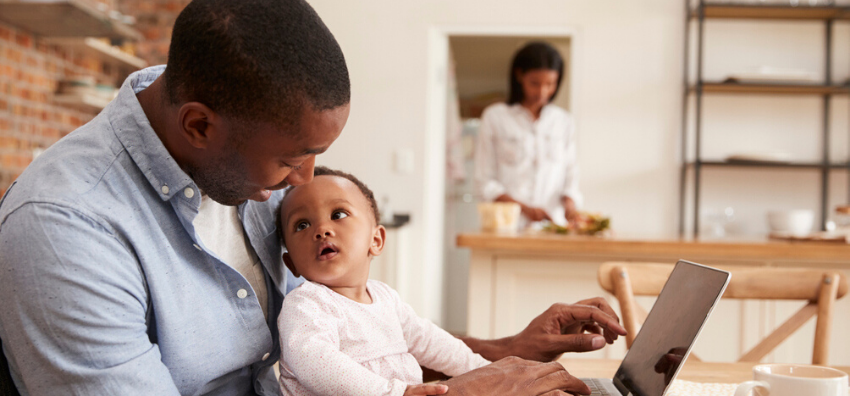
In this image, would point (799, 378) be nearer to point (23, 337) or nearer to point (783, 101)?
point (23, 337)

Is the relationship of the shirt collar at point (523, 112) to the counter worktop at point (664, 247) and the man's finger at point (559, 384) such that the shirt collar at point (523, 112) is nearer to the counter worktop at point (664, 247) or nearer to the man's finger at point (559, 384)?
the counter worktop at point (664, 247)

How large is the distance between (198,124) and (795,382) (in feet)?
2.54

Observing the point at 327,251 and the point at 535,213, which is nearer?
the point at 327,251

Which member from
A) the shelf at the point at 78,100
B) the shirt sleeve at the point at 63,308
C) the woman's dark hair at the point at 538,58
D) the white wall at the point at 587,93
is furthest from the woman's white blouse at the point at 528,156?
the shirt sleeve at the point at 63,308

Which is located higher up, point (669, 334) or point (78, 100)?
point (78, 100)

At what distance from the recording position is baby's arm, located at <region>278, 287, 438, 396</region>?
2.71ft

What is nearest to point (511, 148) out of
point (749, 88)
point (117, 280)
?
point (749, 88)

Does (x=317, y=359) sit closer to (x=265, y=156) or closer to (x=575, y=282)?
(x=265, y=156)

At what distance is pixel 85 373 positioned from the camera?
67 cm

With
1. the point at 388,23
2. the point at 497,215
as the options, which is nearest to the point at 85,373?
the point at 497,215

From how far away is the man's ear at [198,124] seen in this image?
754 millimetres

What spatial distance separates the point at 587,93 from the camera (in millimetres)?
3803

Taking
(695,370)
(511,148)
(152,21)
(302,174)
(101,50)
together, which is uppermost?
(152,21)

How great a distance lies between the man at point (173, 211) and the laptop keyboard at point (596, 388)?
97mm
